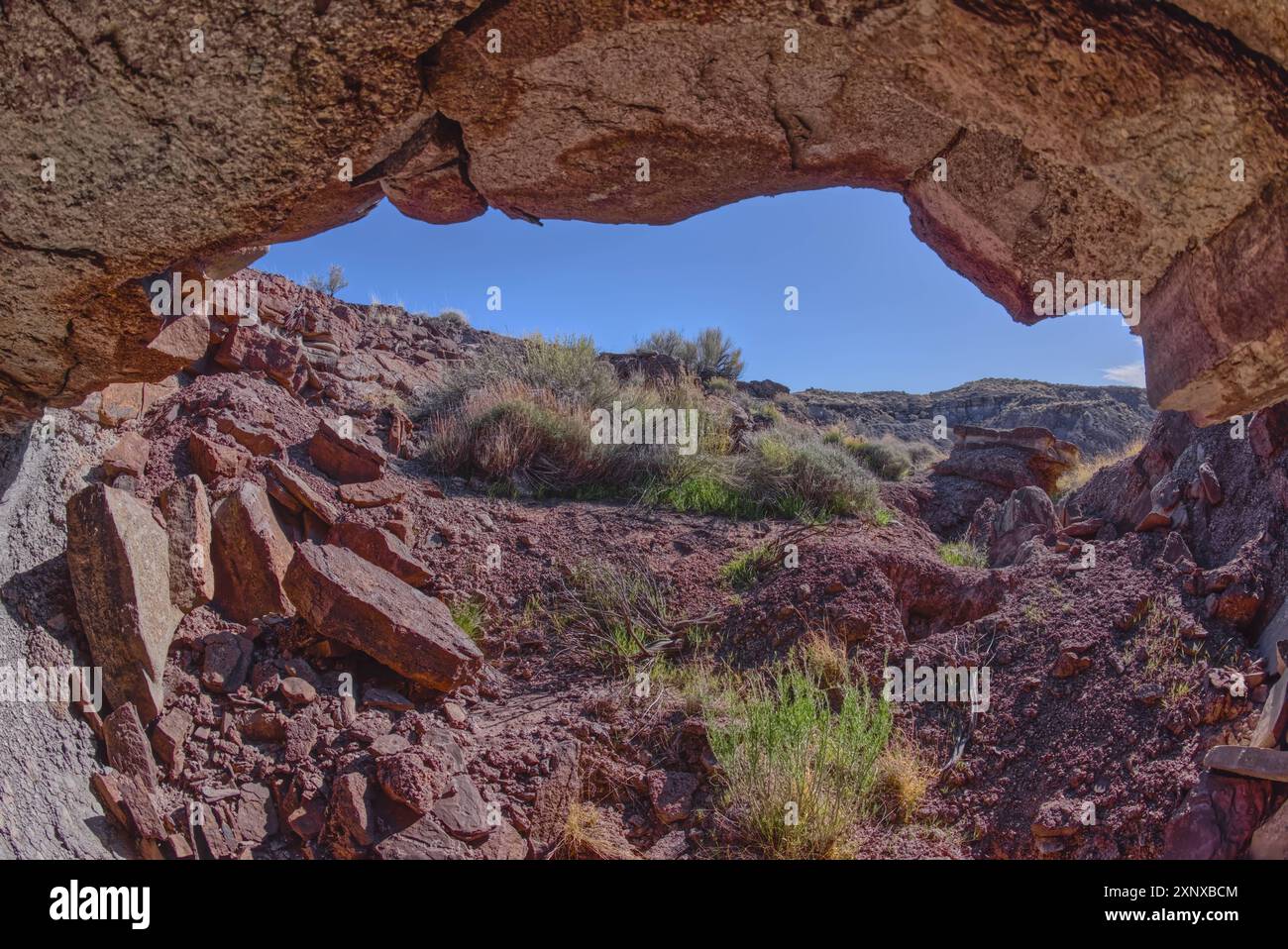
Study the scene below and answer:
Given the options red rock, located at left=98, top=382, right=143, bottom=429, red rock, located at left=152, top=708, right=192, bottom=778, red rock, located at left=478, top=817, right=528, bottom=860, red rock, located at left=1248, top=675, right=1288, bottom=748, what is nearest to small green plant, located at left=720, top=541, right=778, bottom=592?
red rock, located at left=478, top=817, right=528, bottom=860

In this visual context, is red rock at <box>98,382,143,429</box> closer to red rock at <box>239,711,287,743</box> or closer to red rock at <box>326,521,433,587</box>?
red rock at <box>326,521,433,587</box>

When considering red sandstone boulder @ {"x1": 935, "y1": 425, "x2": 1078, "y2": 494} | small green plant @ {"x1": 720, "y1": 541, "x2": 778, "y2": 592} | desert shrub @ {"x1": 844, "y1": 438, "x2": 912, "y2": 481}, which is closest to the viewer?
small green plant @ {"x1": 720, "y1": 541, "x2": 778, "y2": 592}

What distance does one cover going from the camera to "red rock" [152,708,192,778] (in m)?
3.82

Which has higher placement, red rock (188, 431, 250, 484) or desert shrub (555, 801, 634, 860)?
red rock (188, 431, 250, 484)

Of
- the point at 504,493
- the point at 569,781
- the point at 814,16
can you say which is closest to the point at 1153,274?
the point at 814,16

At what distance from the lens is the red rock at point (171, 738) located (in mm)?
3824

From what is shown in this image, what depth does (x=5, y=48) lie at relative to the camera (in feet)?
7.00

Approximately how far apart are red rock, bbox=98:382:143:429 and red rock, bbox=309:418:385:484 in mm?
1359

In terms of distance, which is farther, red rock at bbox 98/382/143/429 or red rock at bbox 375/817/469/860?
red rock at bbox 98/382/143/429

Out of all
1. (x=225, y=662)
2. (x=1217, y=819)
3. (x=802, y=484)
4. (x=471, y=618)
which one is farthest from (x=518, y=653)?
(x=1217, y=819)

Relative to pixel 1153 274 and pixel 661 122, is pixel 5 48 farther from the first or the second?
pixel 1153 274

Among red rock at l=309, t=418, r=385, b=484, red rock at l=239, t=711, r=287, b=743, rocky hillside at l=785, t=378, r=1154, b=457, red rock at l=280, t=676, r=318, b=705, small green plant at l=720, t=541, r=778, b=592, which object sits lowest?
red rock at l=239, t=711, r=287, b=743

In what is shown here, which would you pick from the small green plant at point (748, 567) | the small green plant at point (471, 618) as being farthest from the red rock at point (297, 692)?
the small green plant at point (748, 567)

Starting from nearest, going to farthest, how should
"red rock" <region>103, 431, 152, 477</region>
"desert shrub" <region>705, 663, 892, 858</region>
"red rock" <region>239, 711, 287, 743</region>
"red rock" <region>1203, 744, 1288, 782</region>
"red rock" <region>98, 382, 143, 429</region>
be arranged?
"red rock" <region>1203, 744, 1288, 782</region> < "desert shrub" <region>705, 663, 892, 858</region> < "red rock" <region>239, 711, 287, 743</region> < "red rock" <region>103, 431, 152, 477</region> < "red rock" <region>98, 382, 143, 429</region>
